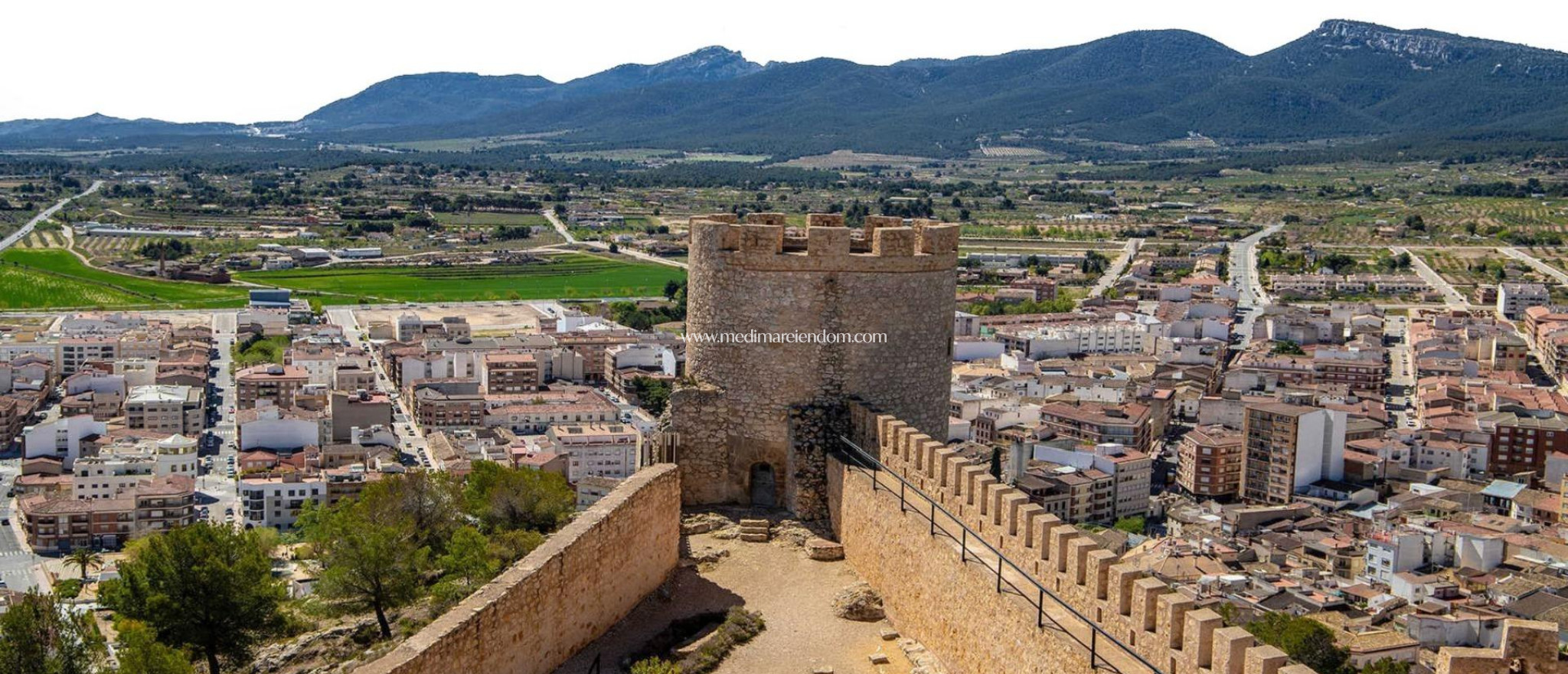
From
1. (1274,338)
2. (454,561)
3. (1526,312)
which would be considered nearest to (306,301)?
(1274,338)

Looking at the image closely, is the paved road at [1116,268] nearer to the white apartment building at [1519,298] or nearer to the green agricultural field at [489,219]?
the white apartment building at [1519,298]

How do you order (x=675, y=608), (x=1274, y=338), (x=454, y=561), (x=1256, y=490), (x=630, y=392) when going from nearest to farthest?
(x=675, y=608)
(x=454, y=561)
(x=1256, y=490)
(x=630, y=392)
(x=1274, y=338)

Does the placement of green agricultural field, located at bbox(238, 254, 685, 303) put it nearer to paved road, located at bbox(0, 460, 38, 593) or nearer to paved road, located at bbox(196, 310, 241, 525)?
paved road, located at bbox(196, 310, 241, 525)

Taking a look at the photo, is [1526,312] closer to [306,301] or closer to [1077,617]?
[306,301]

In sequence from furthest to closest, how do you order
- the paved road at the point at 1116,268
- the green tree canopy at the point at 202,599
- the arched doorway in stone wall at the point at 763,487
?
the paved road at the point at 1116,268
the green tree canopy at the point at 202,599
the arched doorway in stone wall at the point at 763,487

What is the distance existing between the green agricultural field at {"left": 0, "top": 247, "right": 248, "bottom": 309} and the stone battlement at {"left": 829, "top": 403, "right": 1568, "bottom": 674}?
285ft

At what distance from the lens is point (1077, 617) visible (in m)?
6.80

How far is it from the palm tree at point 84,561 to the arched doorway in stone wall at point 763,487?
108 feet

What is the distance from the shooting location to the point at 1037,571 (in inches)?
291

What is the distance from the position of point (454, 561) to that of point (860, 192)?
150 m

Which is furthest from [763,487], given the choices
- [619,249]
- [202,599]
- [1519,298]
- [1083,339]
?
[619,249]

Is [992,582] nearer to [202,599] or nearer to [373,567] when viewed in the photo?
[373,567]

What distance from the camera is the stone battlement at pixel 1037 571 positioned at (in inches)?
238

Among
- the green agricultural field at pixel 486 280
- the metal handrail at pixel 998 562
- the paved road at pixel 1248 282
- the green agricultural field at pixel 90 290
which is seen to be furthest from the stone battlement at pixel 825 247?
the green agricultural field at pixel 90 290
